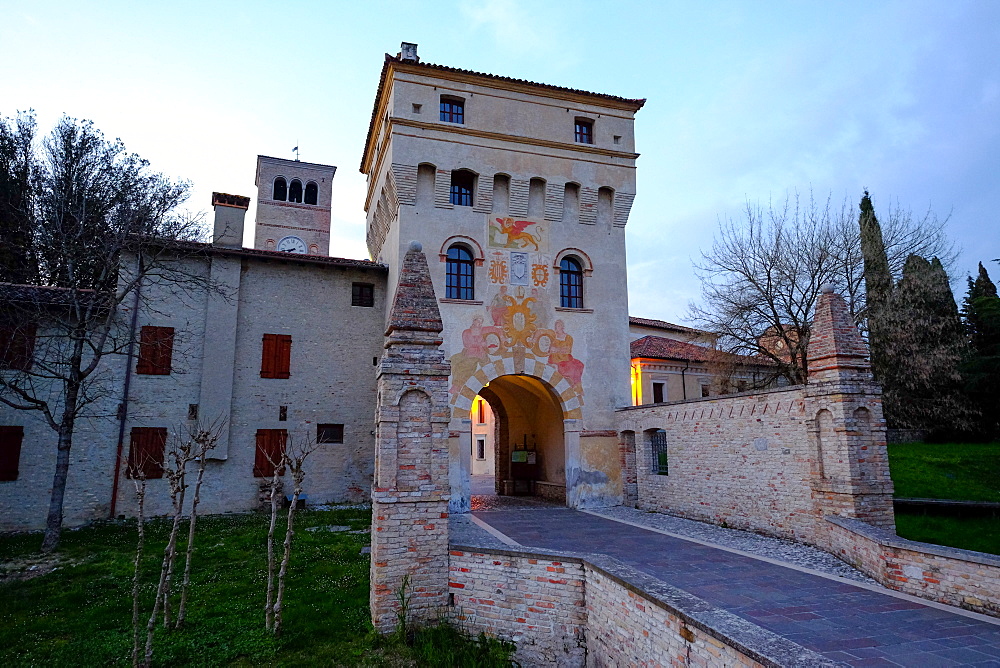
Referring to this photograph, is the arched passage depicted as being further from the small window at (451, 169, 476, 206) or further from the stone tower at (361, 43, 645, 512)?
the small window at (451, 169, 476, 206)

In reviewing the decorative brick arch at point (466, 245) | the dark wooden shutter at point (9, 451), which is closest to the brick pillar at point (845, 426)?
the decorative brick arch at point (466, 245)

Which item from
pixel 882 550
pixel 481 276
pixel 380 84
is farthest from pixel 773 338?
pixel 380 84

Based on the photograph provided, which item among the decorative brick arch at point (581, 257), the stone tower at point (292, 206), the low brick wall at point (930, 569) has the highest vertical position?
the stone tower at point (292, 206)

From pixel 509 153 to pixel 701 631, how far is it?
557 inches

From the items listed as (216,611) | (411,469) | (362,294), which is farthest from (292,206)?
(411,469)

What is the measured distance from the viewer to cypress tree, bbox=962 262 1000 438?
883 inches

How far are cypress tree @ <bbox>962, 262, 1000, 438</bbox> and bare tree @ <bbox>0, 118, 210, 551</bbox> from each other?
2801 cm

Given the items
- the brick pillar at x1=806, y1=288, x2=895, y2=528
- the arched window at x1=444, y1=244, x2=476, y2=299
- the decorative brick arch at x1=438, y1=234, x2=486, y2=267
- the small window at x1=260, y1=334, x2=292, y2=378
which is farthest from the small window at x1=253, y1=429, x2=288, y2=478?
the brick pillar at x1=806, y1=288, x2=895, y2=528

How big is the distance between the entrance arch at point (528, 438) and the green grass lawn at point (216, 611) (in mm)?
7405

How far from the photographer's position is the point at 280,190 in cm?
3675

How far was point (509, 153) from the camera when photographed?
16609mm

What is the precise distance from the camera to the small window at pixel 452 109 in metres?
16.5

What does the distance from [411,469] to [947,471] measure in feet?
57.5

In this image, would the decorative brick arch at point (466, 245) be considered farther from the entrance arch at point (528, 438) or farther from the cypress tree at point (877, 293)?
the cypress tree at point (877, 293)
